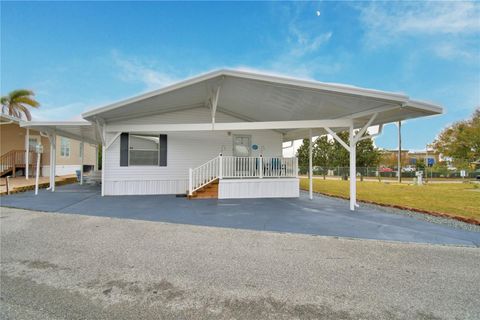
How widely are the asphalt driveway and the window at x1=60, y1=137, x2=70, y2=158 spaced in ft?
30.9

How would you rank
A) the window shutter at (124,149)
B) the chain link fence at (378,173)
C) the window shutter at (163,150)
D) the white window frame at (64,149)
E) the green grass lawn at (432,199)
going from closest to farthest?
1. the green grass lawn at (432,199)
2. the window shutter at (124,149)
3. the window shutter at (163,150)
4. the white window frame at (64,149)
5. the chain link fence at (378,173)

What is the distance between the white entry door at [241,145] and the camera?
1057 centimetres

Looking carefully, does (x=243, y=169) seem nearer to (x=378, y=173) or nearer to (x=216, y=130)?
(x=216, y=130)

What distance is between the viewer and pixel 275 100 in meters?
7.54

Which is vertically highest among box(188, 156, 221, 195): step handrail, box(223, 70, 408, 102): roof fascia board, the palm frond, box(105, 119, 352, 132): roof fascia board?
the palm frond

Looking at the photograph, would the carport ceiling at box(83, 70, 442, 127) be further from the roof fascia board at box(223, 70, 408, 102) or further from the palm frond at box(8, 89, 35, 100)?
the palm frond at box(8, 89, 35, 100)

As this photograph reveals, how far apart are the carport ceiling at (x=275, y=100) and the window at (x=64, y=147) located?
1137 centimetres

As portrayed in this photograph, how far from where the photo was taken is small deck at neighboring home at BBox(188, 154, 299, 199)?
8945 millimetres

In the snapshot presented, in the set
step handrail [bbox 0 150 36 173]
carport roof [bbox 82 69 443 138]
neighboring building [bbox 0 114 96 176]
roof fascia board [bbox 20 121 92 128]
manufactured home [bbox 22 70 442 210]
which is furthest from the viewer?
neighboring building [bbox 0 114 96 176]

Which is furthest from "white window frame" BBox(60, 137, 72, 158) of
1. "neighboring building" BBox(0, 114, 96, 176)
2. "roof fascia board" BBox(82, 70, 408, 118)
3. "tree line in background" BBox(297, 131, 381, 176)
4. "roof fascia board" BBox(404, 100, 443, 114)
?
"tree line in background" BBox(297, 131, 381, 176)

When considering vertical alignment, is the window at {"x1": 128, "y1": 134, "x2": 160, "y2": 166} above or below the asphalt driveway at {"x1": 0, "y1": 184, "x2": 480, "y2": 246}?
above

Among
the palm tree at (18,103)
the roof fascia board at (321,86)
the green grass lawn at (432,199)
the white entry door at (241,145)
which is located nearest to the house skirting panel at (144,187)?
the white entry door at (241,145)

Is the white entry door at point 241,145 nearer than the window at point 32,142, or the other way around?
the white entry door at point 241,145

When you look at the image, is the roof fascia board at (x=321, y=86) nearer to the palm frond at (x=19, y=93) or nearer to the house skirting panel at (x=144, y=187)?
the house skirting panel at (x=144, y=187)
